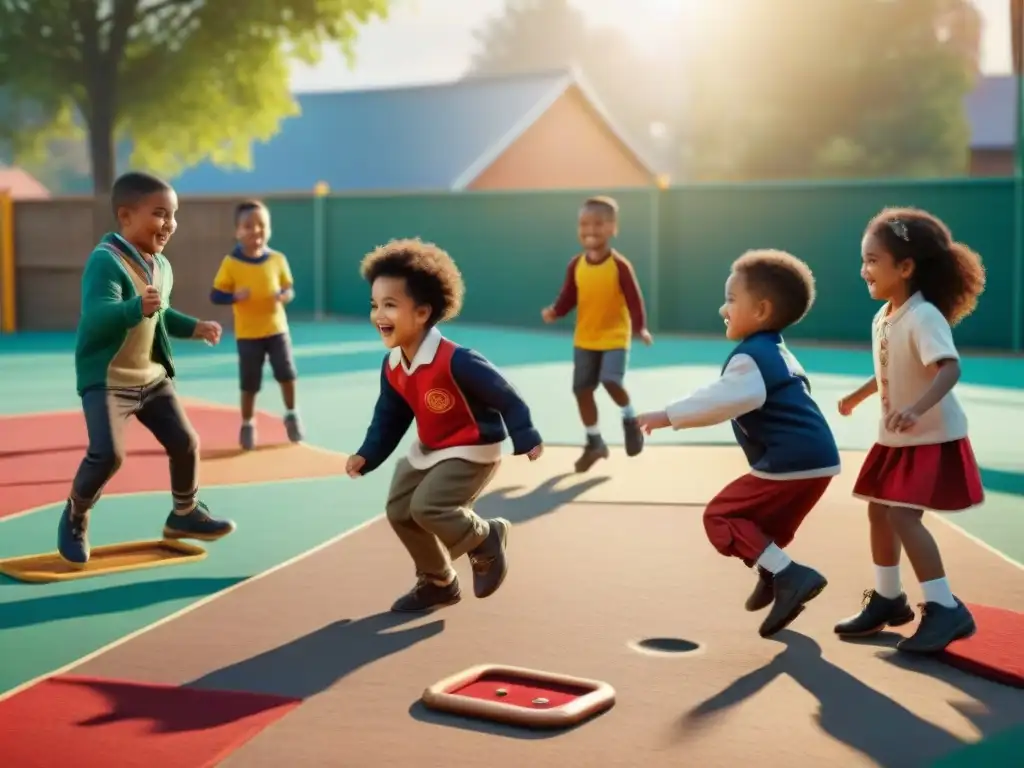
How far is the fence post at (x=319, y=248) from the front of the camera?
23562 millimetres

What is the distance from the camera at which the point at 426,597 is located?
5371 millimetres

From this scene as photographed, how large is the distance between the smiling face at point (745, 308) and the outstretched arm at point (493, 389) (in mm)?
819

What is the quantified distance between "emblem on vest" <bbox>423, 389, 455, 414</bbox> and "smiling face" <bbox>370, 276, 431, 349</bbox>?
0.23 meters

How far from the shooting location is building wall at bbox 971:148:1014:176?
48938 mm

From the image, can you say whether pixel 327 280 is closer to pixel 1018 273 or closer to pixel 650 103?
pixel 1018 273

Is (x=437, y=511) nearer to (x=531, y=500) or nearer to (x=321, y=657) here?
(x=321, y=657)

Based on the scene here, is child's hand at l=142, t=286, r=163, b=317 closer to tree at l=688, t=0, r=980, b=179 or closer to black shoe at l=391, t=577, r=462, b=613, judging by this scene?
black shoe at l=391, t=577, r=462, b=613

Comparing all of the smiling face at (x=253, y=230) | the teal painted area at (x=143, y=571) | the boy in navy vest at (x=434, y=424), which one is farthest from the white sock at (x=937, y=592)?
the smiling face at (x=253, y=230)

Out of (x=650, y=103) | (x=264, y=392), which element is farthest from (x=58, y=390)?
(x=650, y=103)

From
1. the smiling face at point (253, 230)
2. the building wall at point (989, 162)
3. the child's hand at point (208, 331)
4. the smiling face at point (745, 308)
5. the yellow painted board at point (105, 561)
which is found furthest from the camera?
the building wall at point (989, 162)

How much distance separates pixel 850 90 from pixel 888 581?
134 feet

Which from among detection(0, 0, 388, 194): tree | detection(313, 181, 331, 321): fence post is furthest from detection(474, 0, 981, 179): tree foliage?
detection(313, 181, 331, 321): fence post

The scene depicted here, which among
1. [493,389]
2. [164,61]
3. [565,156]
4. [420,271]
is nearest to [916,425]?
[493,389]

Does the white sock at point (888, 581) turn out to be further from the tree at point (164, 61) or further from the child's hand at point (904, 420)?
the tree at point (164, 61)
